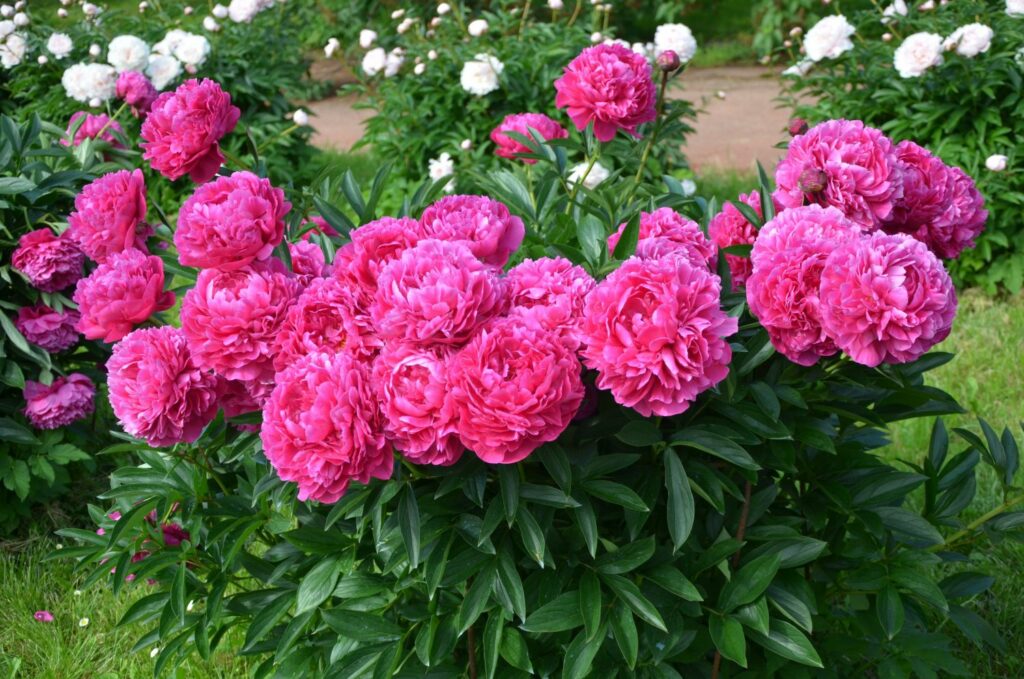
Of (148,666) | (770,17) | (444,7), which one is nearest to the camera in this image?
(148,666)

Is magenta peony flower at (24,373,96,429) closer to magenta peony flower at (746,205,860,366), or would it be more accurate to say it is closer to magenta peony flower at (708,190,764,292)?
magenta peony flower at (708,190,764,292)

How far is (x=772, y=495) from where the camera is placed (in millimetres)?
1610

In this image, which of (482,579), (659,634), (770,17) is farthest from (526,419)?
(770,17)

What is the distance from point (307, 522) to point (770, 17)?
9.50 metres

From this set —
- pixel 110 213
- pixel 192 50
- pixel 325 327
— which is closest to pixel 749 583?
pixel 325 327

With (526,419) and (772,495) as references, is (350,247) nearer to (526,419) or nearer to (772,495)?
(526,419)

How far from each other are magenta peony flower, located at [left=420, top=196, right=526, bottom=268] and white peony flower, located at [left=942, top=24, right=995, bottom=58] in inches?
122

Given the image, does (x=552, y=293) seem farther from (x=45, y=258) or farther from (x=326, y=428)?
(x=45, y=258)

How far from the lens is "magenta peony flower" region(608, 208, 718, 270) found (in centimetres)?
146

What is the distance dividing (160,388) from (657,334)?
28.7 inches

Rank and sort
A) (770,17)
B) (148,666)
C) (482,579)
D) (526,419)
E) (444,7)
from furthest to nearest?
A: (770,17), (444,7), (148,666), (482,579), (526,419)

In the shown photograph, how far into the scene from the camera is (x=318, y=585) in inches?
62.8

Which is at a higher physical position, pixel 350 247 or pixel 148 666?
pixel 350 247

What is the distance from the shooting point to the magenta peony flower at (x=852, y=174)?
153cm
